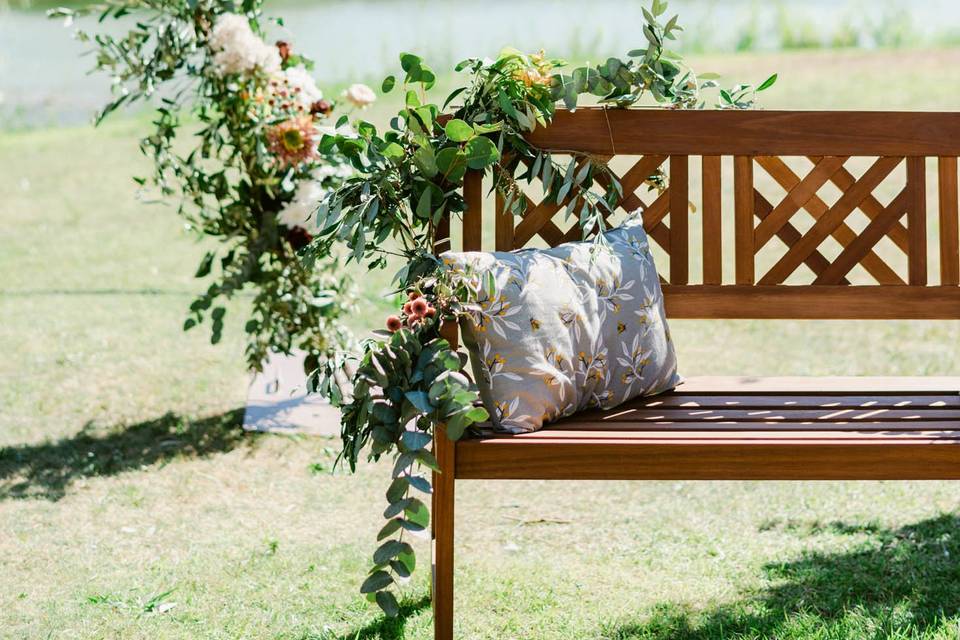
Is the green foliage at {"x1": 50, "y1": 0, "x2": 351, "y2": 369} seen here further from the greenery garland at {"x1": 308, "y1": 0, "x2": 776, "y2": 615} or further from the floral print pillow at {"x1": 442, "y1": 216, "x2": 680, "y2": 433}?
the floral print pillow at {"x1": 442, "y1": 216, "x2": 680, "y2": 433}

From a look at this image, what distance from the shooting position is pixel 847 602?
2.60m

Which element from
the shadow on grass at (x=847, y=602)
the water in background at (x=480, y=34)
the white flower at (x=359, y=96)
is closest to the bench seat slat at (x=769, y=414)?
the shadow on grass at (x=847, y=602)

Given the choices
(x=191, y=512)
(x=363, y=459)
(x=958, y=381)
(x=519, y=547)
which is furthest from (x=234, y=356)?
(x=958, y=381)

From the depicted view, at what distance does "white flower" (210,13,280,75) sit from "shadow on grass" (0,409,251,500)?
1.13 metres

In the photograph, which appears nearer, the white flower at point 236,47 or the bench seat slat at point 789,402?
the bench seat slat at point 789,402

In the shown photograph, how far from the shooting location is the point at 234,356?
4645 mm

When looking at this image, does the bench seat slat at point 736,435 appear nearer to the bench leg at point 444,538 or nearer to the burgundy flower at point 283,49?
the bench leg at point 444,538

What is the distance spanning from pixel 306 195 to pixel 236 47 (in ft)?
1.54

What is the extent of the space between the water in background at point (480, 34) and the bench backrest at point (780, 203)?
766 cm

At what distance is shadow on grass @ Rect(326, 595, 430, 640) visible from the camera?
247cm

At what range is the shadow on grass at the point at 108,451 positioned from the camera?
3.43 m

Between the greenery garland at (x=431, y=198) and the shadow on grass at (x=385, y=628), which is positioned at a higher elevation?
the greenery garland at (x=431, y=198)

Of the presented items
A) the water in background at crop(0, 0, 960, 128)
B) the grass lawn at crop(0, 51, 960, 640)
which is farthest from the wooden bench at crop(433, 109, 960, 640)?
the water in background at crop(0, 0, 960, 128)

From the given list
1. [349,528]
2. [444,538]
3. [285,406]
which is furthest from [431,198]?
[285,406]
